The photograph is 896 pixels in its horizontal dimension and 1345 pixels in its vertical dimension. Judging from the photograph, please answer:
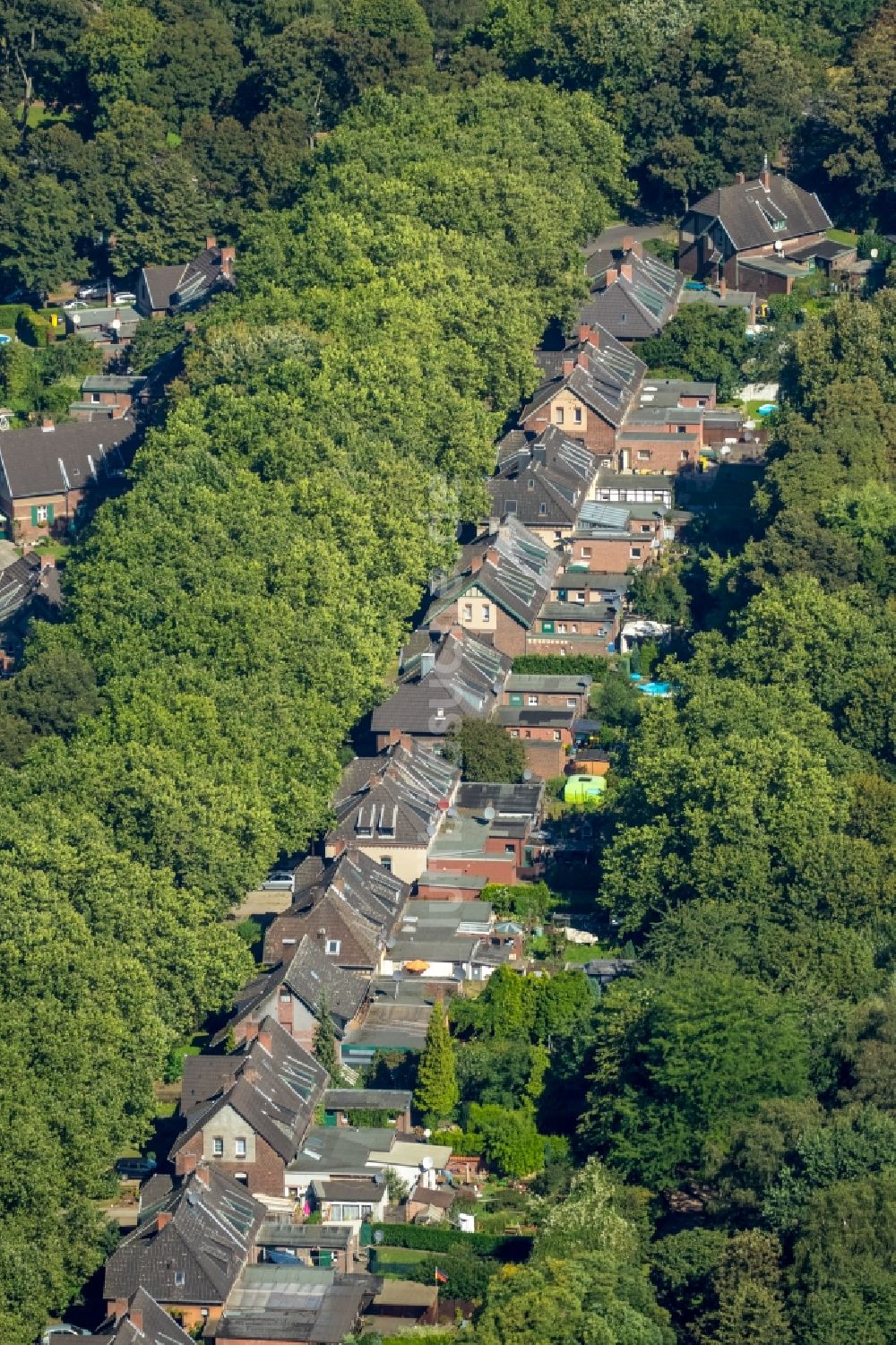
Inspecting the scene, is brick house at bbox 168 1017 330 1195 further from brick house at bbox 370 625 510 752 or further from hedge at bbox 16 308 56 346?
hedge at bbox 16 308 56 346

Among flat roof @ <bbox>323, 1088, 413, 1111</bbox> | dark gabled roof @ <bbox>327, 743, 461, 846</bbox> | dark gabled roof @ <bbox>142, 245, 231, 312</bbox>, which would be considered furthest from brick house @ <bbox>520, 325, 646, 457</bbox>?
flat roof @ <bbox>323, 1088, 413, 1111</bbox>

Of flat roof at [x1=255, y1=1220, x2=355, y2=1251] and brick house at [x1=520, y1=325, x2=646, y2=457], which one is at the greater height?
flat roof at [x1=255, y1=1220, x2=355, y2=1251]

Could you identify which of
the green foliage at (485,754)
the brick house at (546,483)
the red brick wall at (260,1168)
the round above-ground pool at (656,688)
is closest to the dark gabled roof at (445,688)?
the green foliage at (485,754)

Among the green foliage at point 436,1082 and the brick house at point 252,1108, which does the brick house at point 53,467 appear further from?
the green foliage at point 436,1082

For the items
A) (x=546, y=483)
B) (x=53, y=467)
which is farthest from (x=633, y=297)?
(x=53, y=467)

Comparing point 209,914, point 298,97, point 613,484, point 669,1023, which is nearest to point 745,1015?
point 669,1023
